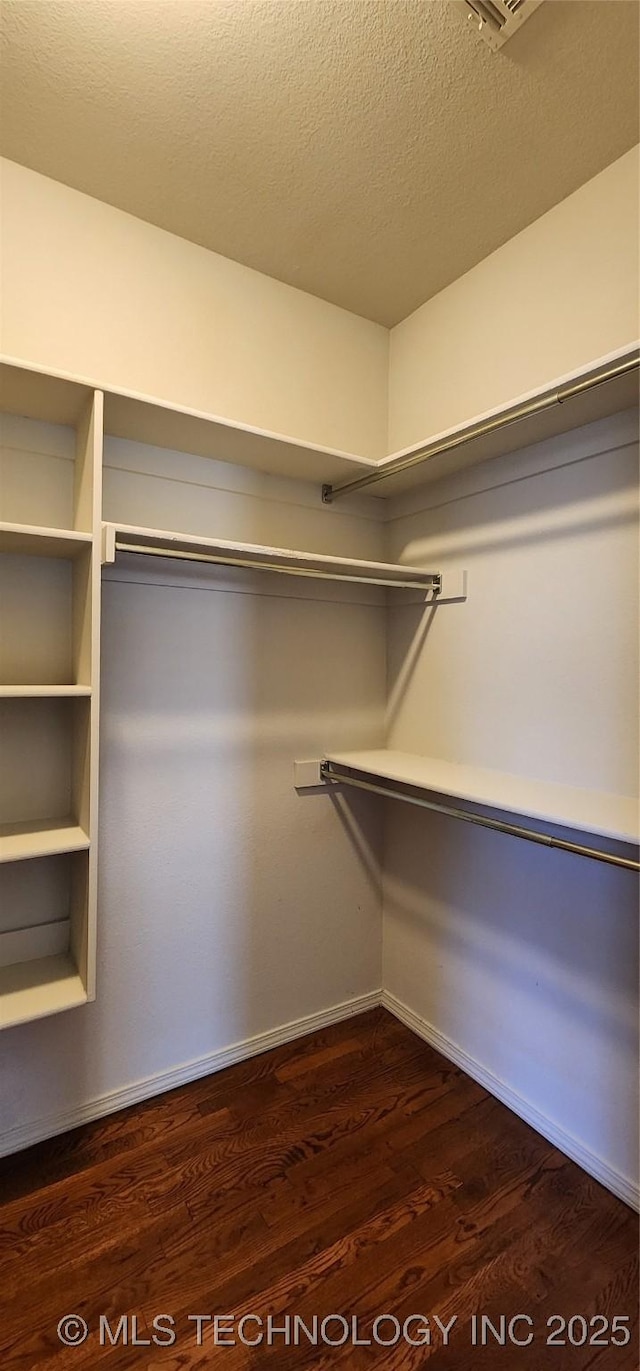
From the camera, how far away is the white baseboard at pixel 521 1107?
1448 mm

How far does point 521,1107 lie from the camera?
170 cm

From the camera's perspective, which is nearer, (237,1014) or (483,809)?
(483,809)

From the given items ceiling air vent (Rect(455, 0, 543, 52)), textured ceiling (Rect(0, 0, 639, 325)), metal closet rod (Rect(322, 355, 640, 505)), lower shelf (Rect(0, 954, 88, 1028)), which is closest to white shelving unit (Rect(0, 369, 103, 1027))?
lower shelf (Rect(0, 954, 88, 1028))

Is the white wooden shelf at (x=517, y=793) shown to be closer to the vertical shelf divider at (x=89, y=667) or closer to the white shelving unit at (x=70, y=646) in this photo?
the white shelving unit at (x=70, y=646)

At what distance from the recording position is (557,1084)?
1.60 m

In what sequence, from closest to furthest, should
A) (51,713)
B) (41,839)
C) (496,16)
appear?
(496,16) < (41,839) < (51,713)

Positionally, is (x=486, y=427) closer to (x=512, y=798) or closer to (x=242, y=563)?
(x=242, y=563)

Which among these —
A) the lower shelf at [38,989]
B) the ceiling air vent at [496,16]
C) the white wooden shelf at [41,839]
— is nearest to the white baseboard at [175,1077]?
the lower shelf at [38,989]

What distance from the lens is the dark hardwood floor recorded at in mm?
1143

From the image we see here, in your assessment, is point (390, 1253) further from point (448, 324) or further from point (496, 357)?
point (448, 324)

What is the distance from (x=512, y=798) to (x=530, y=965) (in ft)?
2.07

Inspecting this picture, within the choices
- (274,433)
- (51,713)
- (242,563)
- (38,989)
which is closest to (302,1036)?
(38,989)

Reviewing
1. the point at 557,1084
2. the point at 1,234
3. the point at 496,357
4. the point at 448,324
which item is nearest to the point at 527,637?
the point at 496,357

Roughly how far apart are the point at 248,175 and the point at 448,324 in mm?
771
